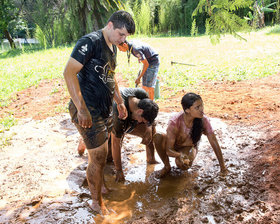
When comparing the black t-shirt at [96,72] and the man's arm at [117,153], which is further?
the man's arm at [117,153]

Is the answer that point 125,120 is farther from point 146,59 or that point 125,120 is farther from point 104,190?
point 146,59

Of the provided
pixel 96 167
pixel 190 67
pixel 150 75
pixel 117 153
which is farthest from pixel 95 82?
pixel 190 67

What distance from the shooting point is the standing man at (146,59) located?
468 centimetres

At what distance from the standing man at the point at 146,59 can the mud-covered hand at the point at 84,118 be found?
2545 millimetres

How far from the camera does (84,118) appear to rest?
226 centimetres

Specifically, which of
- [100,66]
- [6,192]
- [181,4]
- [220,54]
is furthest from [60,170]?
[181,4]

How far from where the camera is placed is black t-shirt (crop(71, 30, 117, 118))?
2230 mm

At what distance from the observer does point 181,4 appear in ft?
61.8

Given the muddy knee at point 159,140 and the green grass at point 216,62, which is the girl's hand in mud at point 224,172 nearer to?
the muddy knee at point 159,140

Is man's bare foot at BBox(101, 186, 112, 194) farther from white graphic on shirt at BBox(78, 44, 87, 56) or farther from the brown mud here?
white graphic on shirt at BBox(78, 44, 87, 56)

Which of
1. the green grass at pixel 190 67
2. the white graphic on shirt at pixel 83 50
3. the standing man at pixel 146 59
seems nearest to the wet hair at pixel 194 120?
the white graphic on shirt at pixel 83 50

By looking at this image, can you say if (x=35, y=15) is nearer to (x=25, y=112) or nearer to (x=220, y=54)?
(x=220, y=54)

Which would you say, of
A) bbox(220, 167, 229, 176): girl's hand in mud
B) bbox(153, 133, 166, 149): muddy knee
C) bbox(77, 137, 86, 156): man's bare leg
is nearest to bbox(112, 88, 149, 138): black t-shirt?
bbox(153, 133, 166, 149): muddy knee

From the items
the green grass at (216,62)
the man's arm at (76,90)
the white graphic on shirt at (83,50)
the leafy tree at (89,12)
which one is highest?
the leafy tree at (89,12)
